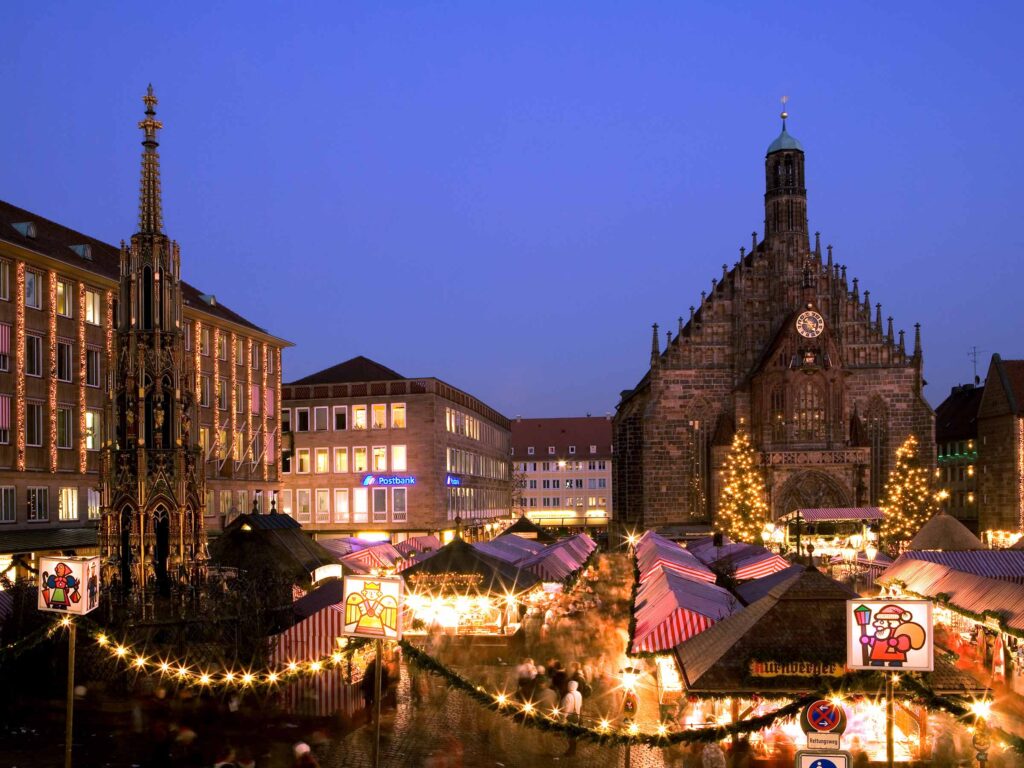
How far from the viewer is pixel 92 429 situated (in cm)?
4253

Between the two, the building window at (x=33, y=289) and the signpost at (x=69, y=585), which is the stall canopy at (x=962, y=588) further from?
the building window at (x=33, y=289)

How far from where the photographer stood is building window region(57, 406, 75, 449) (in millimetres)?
40438

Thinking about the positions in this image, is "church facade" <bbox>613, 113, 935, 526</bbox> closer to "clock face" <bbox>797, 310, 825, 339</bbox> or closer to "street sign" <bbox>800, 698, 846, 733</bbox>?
"clock face" <bbox>797, 310, 825, 339</bbox>

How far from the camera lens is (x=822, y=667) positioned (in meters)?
14.2

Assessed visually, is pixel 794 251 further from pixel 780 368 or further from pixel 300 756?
pixel 300 756

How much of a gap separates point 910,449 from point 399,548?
3178 centimetres

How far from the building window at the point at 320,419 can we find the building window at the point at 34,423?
24765 millimetres

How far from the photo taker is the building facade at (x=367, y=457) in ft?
204

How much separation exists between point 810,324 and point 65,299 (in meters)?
37.0

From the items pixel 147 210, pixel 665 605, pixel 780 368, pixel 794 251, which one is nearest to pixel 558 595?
pixel 665 605

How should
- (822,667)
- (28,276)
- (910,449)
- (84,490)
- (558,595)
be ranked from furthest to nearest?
1. (910,449)
2. (84,490)
3. (28,276)
4. (558,595)
5. (822,667)

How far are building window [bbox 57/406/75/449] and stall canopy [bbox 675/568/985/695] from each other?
30845 millimetres

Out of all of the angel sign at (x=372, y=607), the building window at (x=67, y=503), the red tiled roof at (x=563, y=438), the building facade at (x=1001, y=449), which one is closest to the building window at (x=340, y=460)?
the building window at (x=67, y=503)

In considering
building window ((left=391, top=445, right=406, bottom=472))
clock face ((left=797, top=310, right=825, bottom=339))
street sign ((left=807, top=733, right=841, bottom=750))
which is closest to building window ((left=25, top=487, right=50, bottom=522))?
building window ((left=391, top=445, right=406, bottom=472))
